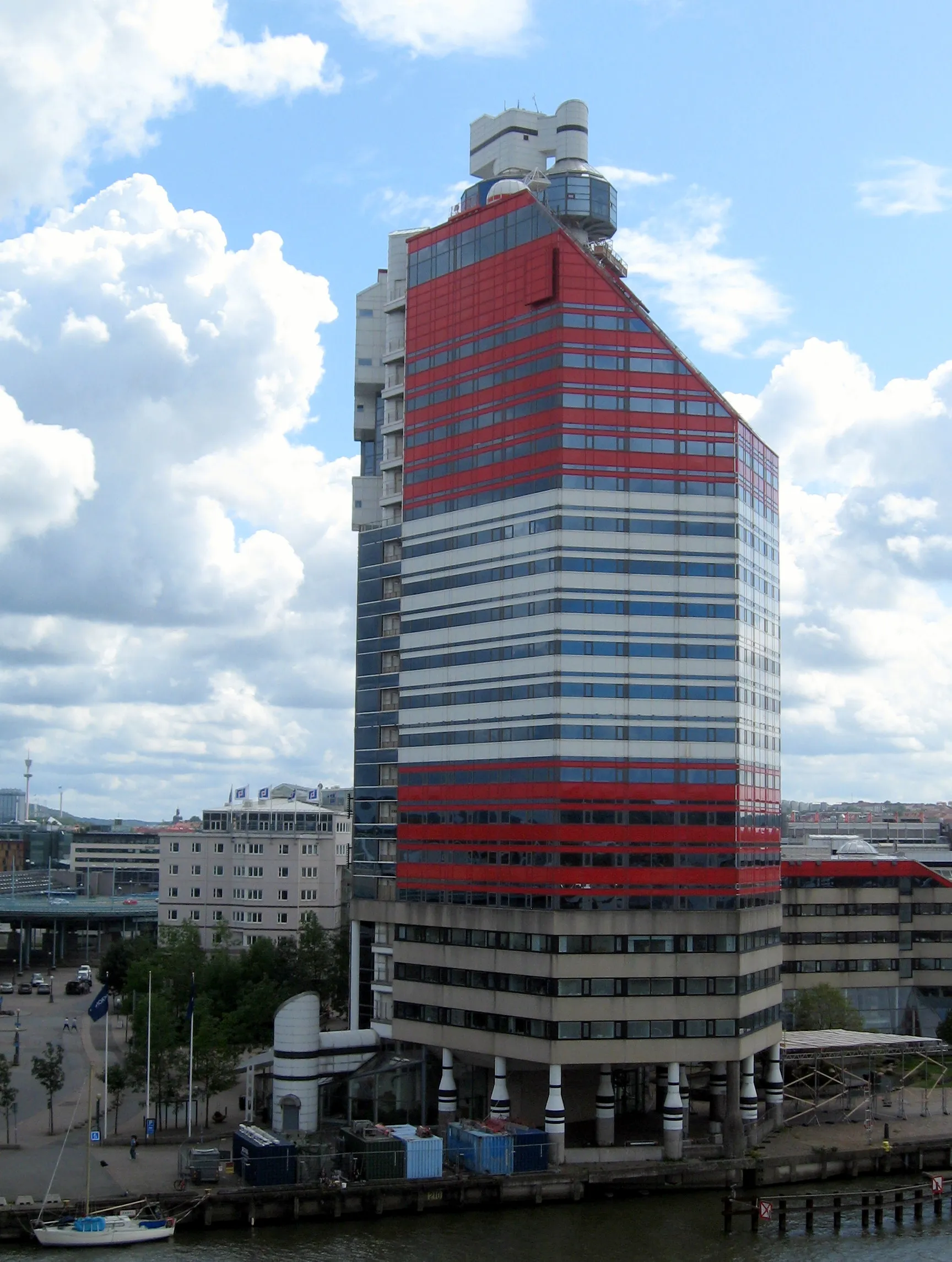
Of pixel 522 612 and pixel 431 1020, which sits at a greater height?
pixel 522 612

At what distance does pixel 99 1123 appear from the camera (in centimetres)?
10675

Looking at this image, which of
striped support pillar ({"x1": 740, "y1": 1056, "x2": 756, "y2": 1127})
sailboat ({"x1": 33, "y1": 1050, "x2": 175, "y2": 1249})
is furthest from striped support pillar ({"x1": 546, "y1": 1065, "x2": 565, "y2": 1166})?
sailboat ({"x1": 33, "y1": 1050, "x2": 175, "y2": 1249})

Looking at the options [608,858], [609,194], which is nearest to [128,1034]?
[608,858]

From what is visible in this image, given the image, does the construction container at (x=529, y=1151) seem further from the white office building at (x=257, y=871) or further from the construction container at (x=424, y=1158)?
the white office building at (x=257, y=871)

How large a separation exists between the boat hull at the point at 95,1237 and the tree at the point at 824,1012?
72288 millimetres

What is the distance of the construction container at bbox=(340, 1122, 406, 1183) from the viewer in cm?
8919

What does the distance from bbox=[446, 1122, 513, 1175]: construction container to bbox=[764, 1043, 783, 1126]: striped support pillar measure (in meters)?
27.2

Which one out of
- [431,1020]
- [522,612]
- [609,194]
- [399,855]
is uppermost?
[609,194]

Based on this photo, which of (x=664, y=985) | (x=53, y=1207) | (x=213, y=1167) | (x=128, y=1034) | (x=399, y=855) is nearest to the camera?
(x=53, y=1207)

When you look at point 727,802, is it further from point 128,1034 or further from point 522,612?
point 128,1034

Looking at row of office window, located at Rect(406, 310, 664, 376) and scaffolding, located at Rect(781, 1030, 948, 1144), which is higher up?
row of office window, located at Rect(406, 310, 664, 376)

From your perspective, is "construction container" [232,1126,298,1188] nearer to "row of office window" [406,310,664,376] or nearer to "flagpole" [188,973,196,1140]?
"flagpole" [188,973,196,1140]

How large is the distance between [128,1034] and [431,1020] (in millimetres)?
57879

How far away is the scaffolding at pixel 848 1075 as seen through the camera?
111 m
